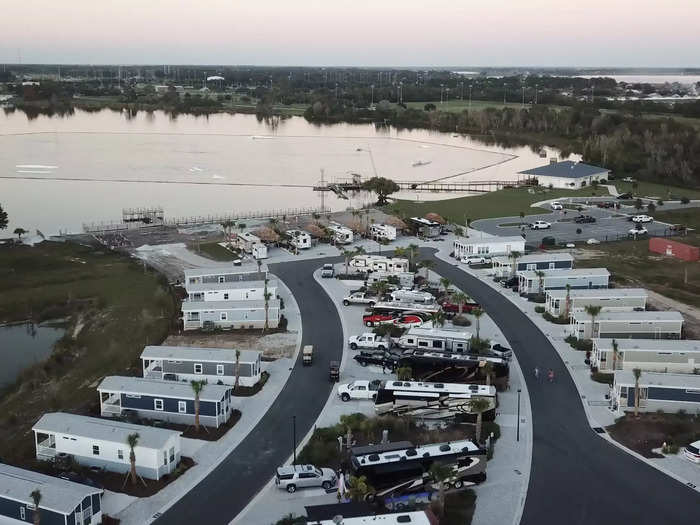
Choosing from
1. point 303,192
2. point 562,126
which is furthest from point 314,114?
point 303,192

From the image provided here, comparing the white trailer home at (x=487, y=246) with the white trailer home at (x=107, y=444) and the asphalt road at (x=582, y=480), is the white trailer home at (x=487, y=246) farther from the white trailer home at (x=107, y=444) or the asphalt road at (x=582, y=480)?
the white trailer home at (x=107, y=444)

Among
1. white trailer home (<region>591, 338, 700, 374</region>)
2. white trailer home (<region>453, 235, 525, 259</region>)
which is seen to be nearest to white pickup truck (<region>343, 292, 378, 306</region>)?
white trailer home (<region>453, 235, 525, 259</region>)

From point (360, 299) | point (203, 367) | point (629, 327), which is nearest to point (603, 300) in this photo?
point (629, 327)

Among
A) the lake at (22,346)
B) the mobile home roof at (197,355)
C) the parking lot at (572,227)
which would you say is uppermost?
the parking lot at (572,227)

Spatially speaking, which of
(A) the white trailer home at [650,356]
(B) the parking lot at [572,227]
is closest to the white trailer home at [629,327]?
(A) the white trailer home at [650,356]

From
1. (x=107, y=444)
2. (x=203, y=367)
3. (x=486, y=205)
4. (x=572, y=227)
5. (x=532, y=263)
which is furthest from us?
(x=486, y=205)

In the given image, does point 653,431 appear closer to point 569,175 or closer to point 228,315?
point 228,315
